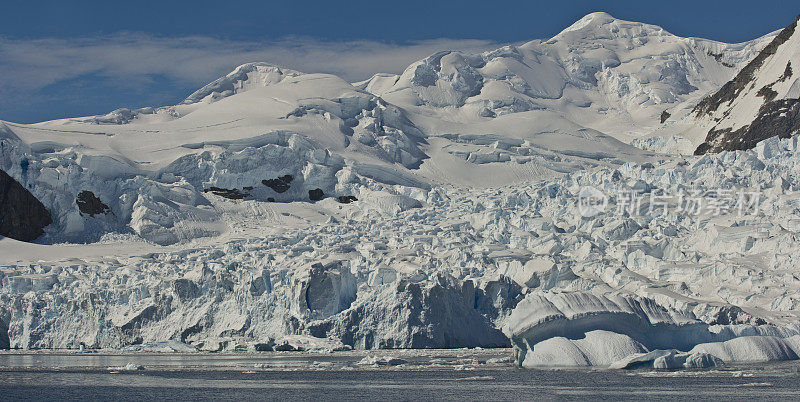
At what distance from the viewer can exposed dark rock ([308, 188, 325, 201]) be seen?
297ft

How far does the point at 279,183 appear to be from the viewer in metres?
90.4

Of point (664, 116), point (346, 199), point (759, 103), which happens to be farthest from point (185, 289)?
point (664, 116)

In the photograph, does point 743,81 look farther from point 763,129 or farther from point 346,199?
point 346,199

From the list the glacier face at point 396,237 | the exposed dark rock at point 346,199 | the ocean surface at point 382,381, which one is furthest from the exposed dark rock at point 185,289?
the exposed dark rock at point 346,199

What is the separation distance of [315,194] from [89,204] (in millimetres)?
19960

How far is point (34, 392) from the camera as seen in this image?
121 ft

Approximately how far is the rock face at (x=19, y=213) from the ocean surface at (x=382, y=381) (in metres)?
32.6

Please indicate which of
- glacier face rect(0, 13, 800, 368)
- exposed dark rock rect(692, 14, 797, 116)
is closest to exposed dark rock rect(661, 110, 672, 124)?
glacier face rect(0, 13, 800, 368)

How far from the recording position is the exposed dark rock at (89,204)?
80.8 meters

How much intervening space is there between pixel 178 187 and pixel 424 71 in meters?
53.7

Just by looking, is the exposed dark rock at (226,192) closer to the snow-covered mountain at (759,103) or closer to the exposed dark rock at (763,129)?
the exposed dark rock at (763,129)

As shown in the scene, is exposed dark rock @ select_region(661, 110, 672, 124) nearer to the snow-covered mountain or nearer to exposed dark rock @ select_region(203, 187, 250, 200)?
the snow-covered mountain

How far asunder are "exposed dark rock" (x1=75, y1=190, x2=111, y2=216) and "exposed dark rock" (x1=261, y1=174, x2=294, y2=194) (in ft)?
48.6

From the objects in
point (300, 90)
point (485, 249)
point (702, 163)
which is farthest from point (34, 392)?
point (300, 90)
